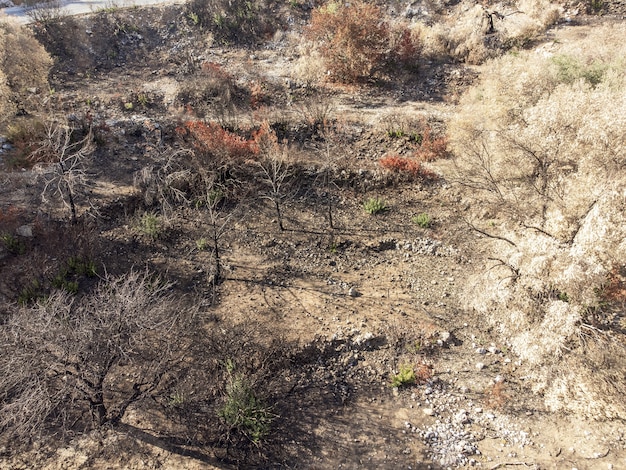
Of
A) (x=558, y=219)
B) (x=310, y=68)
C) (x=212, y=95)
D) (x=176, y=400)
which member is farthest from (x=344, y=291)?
(x=310, y=68)

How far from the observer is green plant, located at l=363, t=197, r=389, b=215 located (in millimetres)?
18188

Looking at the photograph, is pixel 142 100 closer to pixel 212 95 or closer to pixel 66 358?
pixel 212 95

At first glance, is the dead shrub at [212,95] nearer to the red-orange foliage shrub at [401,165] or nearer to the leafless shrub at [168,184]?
the leafless shrub at [168,184]

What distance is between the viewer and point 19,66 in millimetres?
20453

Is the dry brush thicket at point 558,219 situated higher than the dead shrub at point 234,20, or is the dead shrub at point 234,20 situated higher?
the dead shrub at point 234,20

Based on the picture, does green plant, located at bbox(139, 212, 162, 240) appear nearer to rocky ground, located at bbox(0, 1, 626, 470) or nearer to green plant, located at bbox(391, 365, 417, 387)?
rocky ground, located at bbox(0, 1, 626, 470)

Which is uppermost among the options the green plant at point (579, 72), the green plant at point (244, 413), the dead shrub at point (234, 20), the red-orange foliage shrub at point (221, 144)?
the dead shrub at point (234, 20)

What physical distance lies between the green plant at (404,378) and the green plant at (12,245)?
48.3ft

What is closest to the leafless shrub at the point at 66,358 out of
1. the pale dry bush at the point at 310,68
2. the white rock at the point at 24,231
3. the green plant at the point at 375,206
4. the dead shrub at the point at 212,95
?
the white rock at the point at 24,231

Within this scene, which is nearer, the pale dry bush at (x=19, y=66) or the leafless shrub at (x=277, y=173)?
the leafless shrub at (x=277, y=173)

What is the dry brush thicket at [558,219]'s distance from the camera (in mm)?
10320

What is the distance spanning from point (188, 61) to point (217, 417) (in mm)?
22576

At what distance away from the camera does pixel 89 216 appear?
17141mm

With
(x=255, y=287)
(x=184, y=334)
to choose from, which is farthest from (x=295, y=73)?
(x=184, y=334)
